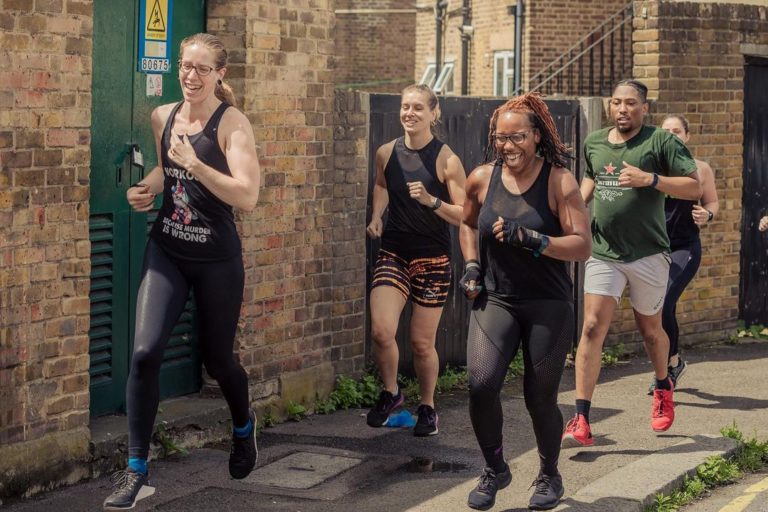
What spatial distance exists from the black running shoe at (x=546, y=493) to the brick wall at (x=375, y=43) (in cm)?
3231

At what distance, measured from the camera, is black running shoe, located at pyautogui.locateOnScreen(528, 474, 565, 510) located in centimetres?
683

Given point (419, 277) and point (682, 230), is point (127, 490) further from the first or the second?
point (682, 230)

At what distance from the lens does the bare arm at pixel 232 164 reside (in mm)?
6500

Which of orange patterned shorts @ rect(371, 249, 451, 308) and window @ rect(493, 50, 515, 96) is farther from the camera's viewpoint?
window @ rect(493, 50, 515, 96)

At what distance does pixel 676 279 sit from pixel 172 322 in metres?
4.61

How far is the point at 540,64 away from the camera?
2845 centimetres

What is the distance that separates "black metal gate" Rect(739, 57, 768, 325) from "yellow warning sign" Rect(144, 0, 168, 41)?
6.74 metres

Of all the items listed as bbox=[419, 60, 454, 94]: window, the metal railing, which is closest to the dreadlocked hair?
the metal railing

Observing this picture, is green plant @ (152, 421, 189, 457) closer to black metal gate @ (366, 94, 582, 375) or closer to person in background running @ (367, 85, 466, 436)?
person in background running @ (367, 85, 466, 436)

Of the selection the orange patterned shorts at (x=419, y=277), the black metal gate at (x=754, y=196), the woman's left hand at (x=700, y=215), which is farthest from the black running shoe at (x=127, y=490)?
the black metal gate at (x=754, y=196)

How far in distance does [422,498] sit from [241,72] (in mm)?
2939

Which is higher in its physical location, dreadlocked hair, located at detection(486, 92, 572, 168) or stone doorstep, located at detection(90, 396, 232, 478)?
dreadlocked hair, located at detection(486, 92, 572, 168)

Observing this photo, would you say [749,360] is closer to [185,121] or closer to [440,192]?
[440,192]

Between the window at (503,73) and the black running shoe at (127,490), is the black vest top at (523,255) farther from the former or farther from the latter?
the window at (503,73)
